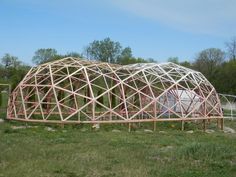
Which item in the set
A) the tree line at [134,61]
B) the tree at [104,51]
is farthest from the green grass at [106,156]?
the tree at [104,51]

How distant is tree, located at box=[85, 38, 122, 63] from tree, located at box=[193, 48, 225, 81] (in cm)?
1576

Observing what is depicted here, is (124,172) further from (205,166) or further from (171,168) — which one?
(205,166)

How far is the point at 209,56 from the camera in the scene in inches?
2896

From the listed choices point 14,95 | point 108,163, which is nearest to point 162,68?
point 14,95

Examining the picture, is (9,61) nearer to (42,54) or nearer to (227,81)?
(42,54)

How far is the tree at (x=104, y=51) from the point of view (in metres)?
80.1

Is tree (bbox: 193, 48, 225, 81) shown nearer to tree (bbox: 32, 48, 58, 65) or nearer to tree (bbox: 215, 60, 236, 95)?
tree (bbox: 215, 60, 236, 95)

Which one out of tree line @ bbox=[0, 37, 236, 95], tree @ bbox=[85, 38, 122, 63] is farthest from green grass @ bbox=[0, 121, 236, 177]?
tree @ bbox=[85, 38, 122, 63]

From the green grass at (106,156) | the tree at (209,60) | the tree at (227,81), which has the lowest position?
the green grass at (106,156)

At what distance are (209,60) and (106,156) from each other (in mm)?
63551

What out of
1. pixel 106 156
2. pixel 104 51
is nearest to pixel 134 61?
pixel 104 51

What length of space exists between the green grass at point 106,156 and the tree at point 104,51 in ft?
213

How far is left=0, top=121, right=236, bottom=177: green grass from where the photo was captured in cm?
891

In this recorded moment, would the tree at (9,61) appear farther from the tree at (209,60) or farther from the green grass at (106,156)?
the green grass at (106,156)
